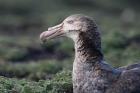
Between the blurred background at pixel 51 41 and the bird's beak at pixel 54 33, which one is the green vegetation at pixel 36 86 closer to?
the bird's beak at pixel 54 33

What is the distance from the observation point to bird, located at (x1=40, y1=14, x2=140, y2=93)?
317 inches

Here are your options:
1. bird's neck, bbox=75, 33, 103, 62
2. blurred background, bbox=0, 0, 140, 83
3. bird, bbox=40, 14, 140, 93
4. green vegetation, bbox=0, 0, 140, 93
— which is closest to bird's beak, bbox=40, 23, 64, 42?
bird, bbox=40, 14, 140, 93

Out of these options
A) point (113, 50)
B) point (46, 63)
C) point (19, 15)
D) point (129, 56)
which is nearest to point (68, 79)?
point (46, 63)

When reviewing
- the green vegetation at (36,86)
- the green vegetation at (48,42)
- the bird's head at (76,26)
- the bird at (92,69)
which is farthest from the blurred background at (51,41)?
the bird at (92,69)

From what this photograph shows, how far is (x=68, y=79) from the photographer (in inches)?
352

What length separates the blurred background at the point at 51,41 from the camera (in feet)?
41.3

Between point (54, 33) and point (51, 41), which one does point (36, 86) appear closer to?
point (54, 33)

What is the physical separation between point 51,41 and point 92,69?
7.55 meters

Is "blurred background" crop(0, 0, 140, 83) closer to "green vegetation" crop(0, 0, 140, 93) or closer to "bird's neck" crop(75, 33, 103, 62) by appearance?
"green vegetation" crop(0, 0, 140, 93)

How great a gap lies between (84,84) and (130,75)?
54 centimetres

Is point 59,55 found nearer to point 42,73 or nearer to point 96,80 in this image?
point 42,73

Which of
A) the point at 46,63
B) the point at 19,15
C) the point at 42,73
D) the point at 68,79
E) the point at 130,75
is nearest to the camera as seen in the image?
the point at 130,75

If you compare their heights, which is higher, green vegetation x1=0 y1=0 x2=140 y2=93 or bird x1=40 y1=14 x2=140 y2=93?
green vegetation x1=0 y1=0 x2=140 y2=93

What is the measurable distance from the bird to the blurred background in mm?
2217
